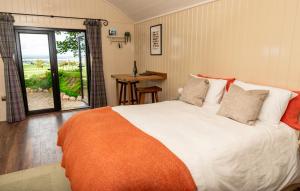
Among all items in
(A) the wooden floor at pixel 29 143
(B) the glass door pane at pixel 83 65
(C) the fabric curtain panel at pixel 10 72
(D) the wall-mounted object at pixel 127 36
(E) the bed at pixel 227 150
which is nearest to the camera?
(E) the bed at pixel 227 150

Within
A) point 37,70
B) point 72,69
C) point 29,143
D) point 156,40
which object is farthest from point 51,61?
point 156,40

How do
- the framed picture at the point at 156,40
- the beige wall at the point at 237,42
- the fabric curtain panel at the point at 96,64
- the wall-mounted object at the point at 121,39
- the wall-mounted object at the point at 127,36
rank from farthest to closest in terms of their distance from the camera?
the wall-mounted object at the point at 127,36 → the wall-mounted object at the point at 121,39 → the fabric curtain panel at the point at 96,64 → the framed picture at the point at 156,40 → the beige wall at the point at 237,42

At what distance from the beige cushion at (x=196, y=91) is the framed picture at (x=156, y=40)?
174 cm

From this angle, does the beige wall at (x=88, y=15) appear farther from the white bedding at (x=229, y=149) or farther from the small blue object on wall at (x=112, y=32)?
the white bedding at (x=229, y=149)

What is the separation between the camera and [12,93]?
14.4 ft

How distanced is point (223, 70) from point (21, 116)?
13.2 ft

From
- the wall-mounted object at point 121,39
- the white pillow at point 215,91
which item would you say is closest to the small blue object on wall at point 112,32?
the wall-mounted object at point 121,39

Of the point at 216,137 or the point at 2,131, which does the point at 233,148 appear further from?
the point at 2,131

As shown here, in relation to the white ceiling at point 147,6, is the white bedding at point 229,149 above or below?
below

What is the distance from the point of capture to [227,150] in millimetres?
1744

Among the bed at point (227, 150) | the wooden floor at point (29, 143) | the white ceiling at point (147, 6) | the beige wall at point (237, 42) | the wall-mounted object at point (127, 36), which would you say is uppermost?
the white ceiling at point (147, 6)

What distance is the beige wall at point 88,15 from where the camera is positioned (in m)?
4.43

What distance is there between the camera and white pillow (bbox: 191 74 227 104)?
9.50ft

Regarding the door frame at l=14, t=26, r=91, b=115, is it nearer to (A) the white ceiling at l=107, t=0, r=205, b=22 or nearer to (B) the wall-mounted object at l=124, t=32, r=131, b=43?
(B) the wall-mounted object at l=124, t=32, r=131, b=43
